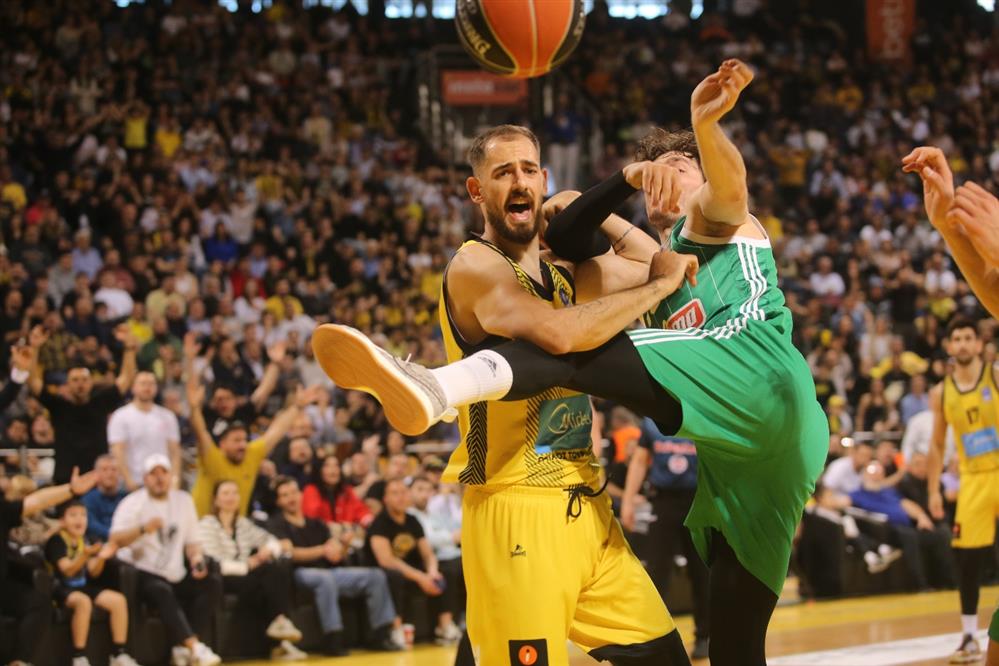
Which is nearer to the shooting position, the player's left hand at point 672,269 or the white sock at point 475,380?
the white sock at point 475,380

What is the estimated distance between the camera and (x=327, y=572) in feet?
28.4

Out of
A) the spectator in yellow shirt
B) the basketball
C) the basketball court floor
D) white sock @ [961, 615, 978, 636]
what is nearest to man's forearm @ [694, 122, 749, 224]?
the basketball

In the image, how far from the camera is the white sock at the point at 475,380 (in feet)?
12.2

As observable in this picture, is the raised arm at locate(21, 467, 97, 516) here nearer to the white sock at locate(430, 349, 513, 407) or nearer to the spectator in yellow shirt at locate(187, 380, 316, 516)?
the spectator in yellow shirt at locate(187, 380, 316, 516)

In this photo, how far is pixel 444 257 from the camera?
1499 centimetres

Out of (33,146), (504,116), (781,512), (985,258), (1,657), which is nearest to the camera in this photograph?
(985,258)

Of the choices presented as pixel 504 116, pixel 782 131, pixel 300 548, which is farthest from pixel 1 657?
pixel 782 131

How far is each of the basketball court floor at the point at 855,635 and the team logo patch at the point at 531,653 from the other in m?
3.92

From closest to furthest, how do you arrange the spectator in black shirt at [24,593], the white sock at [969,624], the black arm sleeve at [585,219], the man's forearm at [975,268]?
the man's forearm at [975,268] → the black arm sleeve at [585,219] → the spectator in black shirt at [24,593] → the white sock at [969,624]

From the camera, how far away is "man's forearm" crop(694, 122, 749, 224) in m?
3.97

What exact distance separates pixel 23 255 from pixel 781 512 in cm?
940

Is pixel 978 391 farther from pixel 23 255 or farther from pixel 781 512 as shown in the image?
pixel 23 255

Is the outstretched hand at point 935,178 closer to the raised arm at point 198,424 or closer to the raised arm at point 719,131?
the raised arm at point 719,131

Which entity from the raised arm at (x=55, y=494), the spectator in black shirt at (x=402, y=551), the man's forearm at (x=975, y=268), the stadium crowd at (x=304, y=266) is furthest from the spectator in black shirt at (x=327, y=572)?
the man's forearm at (x=975, y=268)
